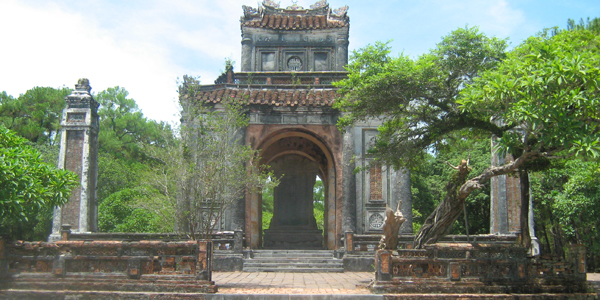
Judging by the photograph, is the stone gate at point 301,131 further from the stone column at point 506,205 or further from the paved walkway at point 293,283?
the stone column at point 506,205

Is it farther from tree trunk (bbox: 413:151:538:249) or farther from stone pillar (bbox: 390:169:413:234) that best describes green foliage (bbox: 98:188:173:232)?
tree trunk (bbox: 413:151:538:249)

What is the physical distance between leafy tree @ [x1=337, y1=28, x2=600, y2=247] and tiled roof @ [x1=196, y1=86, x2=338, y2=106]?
3852mm

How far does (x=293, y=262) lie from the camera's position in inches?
640

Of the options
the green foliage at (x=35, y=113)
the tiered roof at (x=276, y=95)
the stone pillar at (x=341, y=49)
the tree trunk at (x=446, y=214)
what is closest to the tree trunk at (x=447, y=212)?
the tree trunk at (x=446, y=214)

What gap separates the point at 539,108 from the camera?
8.50m

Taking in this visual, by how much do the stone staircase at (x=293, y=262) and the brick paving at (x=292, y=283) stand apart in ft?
2.06

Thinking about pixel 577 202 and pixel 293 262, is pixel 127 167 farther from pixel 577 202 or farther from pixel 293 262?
pixel 577 202

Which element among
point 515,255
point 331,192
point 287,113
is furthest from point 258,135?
point 515,255

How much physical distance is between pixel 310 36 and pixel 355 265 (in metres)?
10.7

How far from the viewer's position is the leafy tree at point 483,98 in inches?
328

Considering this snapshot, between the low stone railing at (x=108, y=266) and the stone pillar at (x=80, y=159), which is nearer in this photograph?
the low stone railing at (x=108, y=266)

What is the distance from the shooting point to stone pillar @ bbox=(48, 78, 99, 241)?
15.8m

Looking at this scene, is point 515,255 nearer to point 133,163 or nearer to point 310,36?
point 310,36

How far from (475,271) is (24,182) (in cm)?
894
